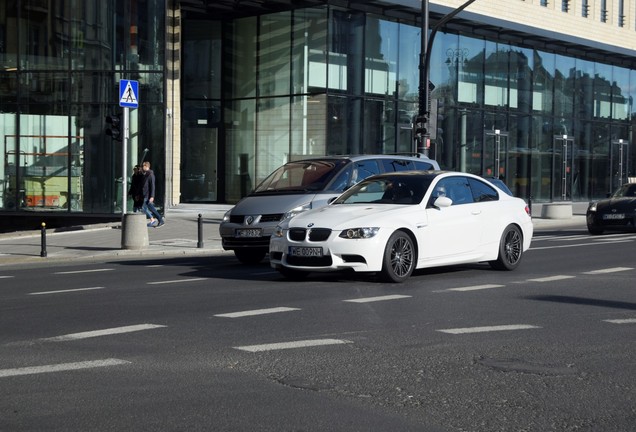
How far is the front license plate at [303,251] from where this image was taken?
44.7ft

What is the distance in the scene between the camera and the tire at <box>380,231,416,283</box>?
13555 mm

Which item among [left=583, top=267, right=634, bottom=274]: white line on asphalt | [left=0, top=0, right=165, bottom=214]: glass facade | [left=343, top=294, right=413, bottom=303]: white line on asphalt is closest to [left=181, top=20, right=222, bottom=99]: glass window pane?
[left=0, top=0, right=165, bottom=214]: glass facade

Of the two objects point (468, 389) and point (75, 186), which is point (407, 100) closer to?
point (75, 186)

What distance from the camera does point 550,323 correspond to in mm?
10031

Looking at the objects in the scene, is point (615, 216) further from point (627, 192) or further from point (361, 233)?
point (361, 233)

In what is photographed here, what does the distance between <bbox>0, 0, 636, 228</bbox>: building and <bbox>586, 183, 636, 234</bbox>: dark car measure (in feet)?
16.3

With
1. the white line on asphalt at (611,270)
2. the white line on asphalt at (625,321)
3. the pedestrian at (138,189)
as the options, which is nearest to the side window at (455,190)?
the white line on asphalt at (611,270)

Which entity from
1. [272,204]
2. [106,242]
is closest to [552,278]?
[272,204]

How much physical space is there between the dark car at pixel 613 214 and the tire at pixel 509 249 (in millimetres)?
11085

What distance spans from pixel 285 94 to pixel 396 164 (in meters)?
19.1

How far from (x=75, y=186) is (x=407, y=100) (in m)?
13.2

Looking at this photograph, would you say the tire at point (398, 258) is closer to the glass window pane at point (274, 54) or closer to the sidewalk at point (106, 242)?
the sidewalk at point (106, 242)

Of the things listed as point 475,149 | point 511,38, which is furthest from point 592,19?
point 475,149

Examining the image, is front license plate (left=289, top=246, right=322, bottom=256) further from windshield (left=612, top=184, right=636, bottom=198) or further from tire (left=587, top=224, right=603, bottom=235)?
windshield (left=612, top=184, right=636, bottom=198)
